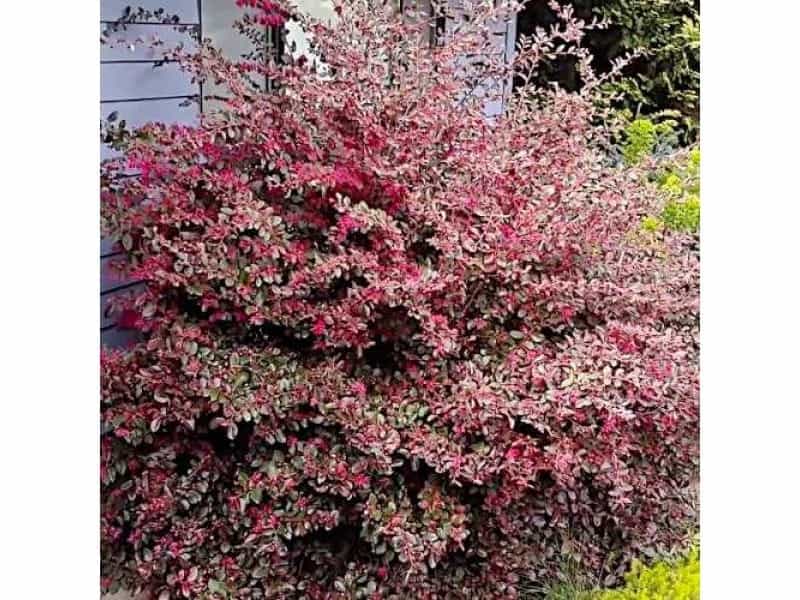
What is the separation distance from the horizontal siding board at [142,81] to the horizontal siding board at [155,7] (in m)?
0.13

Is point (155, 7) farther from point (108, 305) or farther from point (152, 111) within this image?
point (108, 305)

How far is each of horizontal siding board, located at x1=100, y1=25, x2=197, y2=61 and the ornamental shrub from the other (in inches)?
9.4

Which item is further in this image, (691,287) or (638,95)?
(638,95)

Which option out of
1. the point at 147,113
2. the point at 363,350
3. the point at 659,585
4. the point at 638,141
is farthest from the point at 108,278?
the point at 638,141

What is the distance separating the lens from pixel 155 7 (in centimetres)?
289

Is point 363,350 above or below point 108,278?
below

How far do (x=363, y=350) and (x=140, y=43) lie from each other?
1.00 m

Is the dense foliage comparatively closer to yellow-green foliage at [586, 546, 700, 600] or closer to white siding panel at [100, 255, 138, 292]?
white siding panel at [100, 255, 138, 292]

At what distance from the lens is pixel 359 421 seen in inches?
88.1

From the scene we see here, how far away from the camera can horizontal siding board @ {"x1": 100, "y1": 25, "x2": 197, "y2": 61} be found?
107 inches

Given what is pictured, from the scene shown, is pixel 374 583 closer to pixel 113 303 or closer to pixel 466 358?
pixel 466 358
